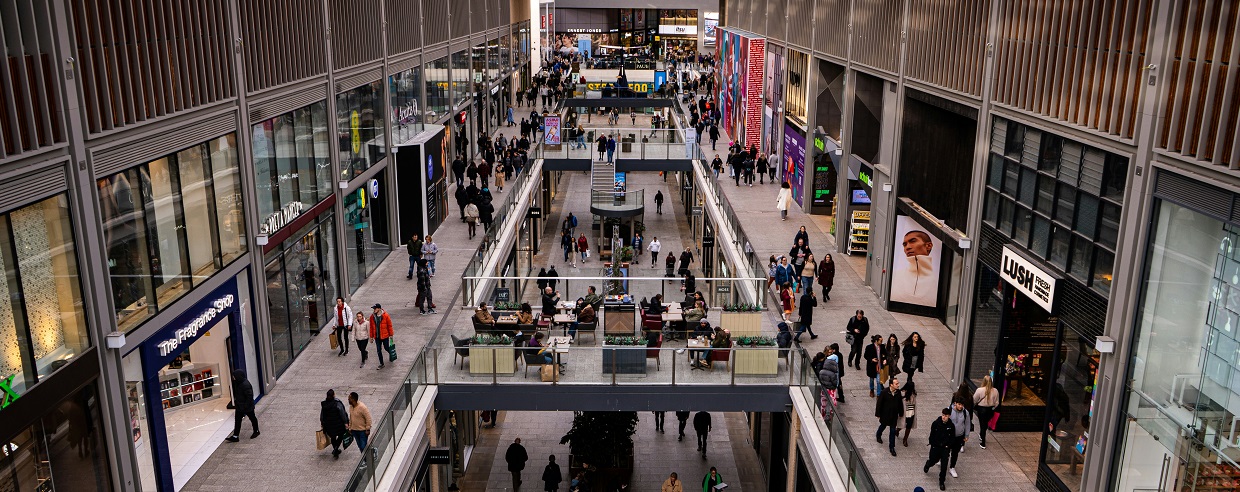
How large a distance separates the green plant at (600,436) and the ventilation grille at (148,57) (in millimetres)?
9017

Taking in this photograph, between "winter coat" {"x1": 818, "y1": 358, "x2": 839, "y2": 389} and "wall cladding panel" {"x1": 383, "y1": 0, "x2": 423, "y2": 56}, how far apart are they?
53.4 feet

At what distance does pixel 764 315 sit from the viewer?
19.3 meters

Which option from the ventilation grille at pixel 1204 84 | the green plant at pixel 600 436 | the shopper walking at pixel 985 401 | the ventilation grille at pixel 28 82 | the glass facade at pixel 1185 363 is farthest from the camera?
the green plant at pixel 600 436

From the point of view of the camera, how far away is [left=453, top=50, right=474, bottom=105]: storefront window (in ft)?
122

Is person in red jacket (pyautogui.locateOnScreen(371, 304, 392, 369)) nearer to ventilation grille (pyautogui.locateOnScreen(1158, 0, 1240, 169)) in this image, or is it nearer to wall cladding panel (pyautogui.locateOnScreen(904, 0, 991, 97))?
wall cladding panel (pyautogui.locateOnScreen(904, 0, 991, 97))

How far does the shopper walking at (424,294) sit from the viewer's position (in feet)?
65.9

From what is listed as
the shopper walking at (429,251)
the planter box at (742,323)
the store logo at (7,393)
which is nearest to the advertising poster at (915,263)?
the planter box at (742,323)

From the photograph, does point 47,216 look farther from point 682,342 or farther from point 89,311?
point 682,342

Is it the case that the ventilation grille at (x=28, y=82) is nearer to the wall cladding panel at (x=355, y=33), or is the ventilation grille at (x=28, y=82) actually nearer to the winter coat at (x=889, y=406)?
the wall cladding panel at (x=355, y=33)

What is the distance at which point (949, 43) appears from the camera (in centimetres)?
1762

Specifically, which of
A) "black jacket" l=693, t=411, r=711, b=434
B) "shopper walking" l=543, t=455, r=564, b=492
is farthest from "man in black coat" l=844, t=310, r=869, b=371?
"shopper walking" l=543, t=455, r=564, b=492

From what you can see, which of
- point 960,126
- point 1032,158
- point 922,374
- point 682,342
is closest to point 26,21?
point 682,342

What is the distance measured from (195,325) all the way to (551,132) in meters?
24.2

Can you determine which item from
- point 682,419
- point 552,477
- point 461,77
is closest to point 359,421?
point 552,477
